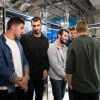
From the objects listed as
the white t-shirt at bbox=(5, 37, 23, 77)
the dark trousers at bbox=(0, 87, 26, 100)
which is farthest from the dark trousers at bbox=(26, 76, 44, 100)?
the white t-shirt at bbox=(5, 37, 23, 77)

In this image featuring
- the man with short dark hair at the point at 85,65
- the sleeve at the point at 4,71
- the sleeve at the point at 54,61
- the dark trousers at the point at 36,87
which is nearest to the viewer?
the sleeve at the point at 4,71

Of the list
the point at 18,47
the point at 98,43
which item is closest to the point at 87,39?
the point at 98,43

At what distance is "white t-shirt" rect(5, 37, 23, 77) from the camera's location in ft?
8.38

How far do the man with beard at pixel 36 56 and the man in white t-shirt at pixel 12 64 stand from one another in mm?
515

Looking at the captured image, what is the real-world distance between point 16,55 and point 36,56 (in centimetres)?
72

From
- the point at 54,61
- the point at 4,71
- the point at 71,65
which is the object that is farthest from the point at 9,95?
the point at 54,61

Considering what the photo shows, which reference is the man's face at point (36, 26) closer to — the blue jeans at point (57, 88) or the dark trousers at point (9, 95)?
the blue jeans at point (57, 88)

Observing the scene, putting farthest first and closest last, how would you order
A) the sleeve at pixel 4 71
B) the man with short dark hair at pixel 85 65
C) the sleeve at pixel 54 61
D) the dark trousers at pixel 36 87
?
the sleeve at pixel 54 61 < the dark trousers at pixel 36 87 < the man with short dark hair at pixel 85 65 < the sleeve at pixel 4 71

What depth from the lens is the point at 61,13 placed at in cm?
929

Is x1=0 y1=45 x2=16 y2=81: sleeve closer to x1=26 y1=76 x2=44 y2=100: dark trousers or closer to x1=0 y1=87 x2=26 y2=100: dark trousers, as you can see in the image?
x1=0 y1=87 x2=26 y2=100: dark trousers

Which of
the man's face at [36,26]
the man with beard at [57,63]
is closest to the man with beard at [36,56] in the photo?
the man's face at [36,26]

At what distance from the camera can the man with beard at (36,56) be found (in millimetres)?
3260

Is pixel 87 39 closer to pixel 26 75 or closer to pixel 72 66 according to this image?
pixel 72 66

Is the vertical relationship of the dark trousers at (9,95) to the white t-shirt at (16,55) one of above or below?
below
